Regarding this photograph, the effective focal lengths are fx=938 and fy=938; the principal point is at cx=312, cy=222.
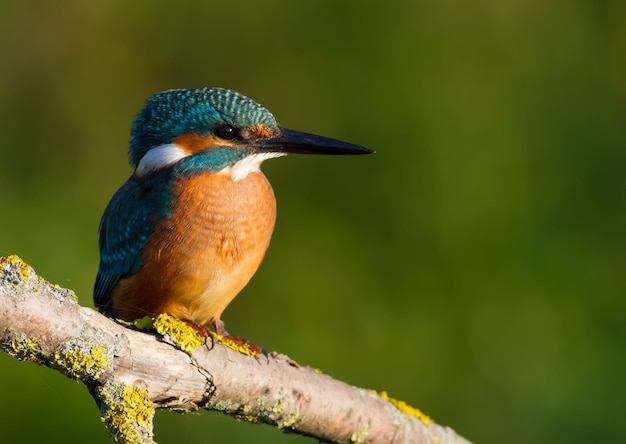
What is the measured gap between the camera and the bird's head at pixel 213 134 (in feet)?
9.80

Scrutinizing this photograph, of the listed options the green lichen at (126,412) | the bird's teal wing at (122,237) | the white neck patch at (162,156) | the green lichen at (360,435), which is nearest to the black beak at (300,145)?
the white neck patch at (162,156)

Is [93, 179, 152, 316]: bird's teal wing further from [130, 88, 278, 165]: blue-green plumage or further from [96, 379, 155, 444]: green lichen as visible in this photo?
[96, 379, 155, 444]: green lichen

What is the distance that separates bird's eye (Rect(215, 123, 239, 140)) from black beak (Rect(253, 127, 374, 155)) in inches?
2.9

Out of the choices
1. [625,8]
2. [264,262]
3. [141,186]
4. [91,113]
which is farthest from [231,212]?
[625,8]

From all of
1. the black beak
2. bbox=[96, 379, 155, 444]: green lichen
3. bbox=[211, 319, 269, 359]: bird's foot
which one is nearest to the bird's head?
the black beak

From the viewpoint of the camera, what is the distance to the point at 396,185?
170 inches

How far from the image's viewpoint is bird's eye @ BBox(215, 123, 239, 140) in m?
3.00

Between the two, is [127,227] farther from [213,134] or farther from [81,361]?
[81,361]

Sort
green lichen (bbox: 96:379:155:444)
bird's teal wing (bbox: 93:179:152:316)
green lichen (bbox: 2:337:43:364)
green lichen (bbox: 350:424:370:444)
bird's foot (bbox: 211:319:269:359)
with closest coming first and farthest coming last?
1. green lichen (bbox: 2:337:43:364)
2. green lichen (bbox: 96:379:155:444)
3. bird's foot (bbox: 211:319:269:359)
4. green lichen (bbox: 350:424:370:444)
5. bird's teal wing (bbox: 93:179:152:316)

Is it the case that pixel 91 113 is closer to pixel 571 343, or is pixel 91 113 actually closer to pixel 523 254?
pixel 523 254

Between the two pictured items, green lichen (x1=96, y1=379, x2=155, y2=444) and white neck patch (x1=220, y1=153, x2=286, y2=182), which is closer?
green lichen (x1=96, y1=379, x2=155, y2=444)

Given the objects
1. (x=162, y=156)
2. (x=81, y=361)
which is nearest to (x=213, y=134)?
(x=162, y=156)

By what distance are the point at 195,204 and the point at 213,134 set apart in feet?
0.83

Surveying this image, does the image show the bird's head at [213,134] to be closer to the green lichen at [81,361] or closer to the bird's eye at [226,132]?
the bird's eye at [226,132]
